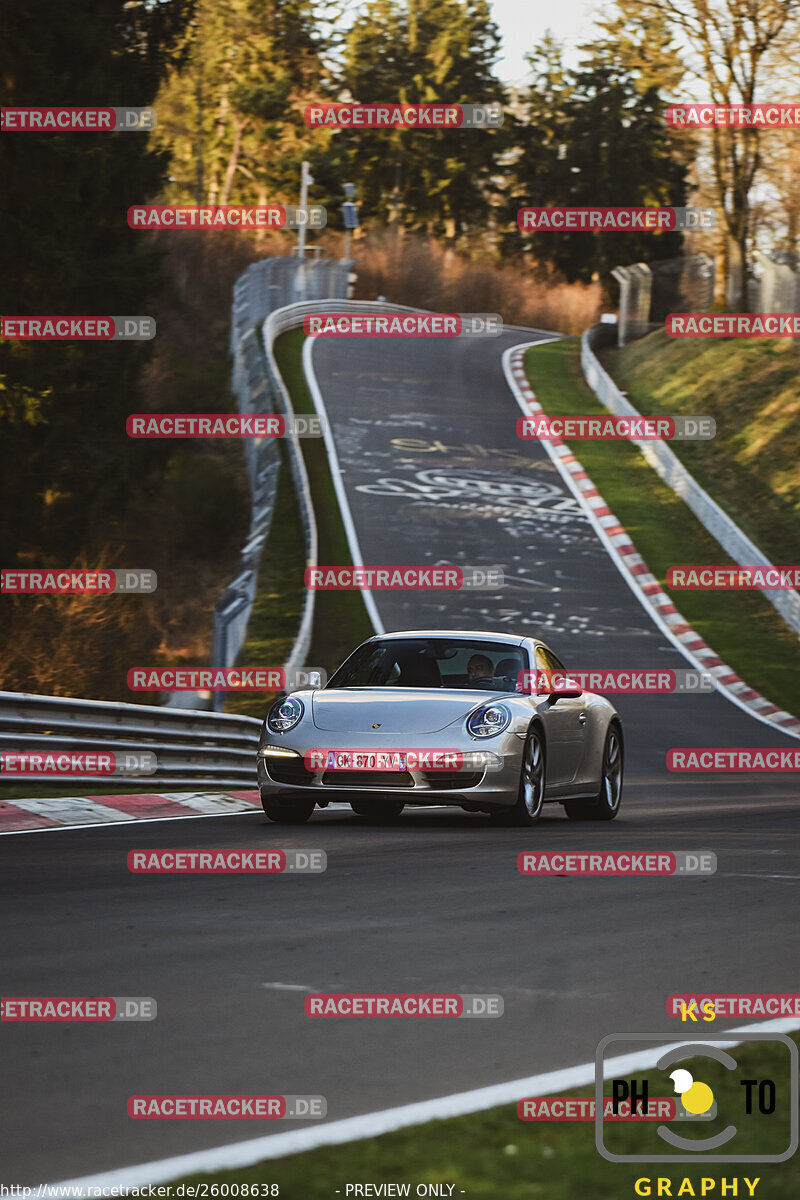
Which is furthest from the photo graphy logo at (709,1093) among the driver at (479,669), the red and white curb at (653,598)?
the red and white curb at (653,598)

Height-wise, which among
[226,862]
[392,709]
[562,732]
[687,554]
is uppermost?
[392,709]

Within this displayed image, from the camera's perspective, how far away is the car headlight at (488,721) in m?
11.6

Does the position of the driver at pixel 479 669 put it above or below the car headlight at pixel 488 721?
above

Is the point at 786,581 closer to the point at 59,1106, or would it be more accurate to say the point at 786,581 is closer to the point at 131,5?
the point at 131,5

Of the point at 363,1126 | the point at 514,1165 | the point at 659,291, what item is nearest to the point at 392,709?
the point at 363,1126

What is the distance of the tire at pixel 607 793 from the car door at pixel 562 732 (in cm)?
47

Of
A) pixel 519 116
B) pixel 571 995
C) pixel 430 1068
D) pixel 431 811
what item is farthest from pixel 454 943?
pixel 519 116

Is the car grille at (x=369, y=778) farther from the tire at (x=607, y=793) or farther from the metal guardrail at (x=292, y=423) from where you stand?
the metal guardrail at (x=292, y=423)

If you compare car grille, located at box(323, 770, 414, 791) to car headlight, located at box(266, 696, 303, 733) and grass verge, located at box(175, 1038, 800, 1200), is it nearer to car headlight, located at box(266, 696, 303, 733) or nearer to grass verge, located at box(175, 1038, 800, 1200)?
car headlight, located at box(266, 696, 303, 733)

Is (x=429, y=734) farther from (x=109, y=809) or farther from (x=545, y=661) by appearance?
(x=109, y=809)

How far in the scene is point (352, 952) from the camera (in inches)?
272

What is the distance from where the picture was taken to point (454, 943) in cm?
723

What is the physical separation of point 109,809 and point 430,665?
2535mm

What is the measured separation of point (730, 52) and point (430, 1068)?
48.1m
